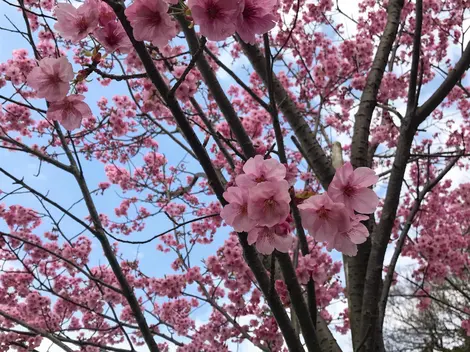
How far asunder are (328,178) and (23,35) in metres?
2.56

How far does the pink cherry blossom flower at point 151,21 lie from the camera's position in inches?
43.9

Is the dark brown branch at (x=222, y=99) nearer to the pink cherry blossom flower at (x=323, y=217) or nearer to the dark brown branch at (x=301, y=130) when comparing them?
the dark brown branch at (x=301, y=130)

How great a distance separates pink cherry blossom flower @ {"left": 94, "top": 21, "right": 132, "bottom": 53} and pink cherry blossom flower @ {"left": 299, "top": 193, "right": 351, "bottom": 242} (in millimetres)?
796

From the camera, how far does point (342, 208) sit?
3.63 ft

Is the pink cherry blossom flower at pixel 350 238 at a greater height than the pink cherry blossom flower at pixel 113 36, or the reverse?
the pink cherry blossom flower at pixel 113 36

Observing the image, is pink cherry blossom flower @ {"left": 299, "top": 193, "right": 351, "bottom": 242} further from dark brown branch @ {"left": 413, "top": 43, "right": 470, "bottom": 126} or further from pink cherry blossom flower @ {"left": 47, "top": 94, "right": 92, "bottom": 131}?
dark brown branch @ {"left": 413, "top": 43, "right": 470, "bottom": 126}

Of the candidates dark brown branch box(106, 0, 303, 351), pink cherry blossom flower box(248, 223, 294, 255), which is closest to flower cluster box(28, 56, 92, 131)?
dark brown branch box(106, 0, 303, 351)

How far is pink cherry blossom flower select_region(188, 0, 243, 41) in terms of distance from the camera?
1.02 m

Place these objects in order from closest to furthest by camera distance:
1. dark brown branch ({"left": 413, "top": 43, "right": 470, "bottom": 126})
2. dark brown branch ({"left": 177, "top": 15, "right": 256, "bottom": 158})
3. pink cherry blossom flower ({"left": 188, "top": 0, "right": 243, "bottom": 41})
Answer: pink cherry blossom flower ({"left": 188, "top": 0, "right": 243, "bottom": 41}) → dark brown branch ({"left": 177, "top": 15, "right": 256, "bottom": 158}) → dark brown branch ({"left": 413, "top": 43, "right": 470, "bottom": 126})

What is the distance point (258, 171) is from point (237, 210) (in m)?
0.13

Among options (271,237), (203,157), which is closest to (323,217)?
(271,237)

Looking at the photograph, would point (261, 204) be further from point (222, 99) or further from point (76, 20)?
point (222, 99)

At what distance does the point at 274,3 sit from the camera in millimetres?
1088

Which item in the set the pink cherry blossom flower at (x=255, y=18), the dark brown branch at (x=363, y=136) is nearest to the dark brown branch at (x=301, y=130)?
the dark brown branch at (x=363, y=136)
